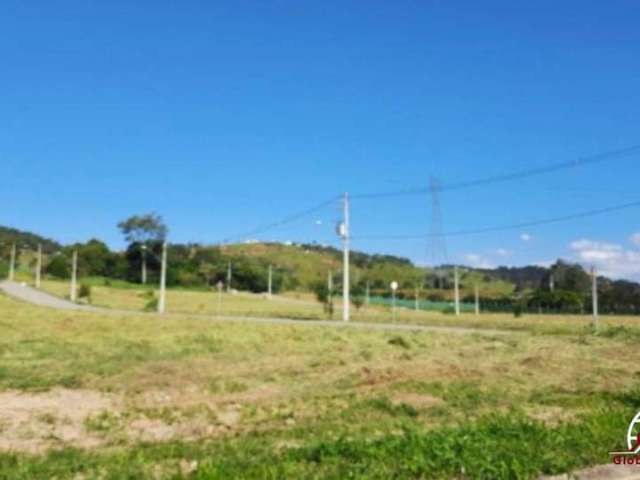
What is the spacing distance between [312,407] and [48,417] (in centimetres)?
424

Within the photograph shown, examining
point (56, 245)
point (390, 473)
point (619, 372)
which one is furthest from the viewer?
point (56, 245)

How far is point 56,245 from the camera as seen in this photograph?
17575 cm

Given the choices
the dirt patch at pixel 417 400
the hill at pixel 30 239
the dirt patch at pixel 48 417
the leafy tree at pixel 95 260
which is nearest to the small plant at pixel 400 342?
the dirt patch at pixel 417 400

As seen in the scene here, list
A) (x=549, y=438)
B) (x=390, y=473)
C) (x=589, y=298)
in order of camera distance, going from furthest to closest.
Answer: (x=589, y=298) < (x=549, y=438) < (x=390, y=473)

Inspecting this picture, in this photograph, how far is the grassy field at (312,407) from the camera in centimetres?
707

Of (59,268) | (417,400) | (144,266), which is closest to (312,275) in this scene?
(144,266)

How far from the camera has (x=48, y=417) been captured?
456 inches

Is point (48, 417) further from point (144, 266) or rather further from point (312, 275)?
point (312, 275)

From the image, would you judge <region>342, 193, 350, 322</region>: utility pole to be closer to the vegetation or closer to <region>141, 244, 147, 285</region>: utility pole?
the vegetation

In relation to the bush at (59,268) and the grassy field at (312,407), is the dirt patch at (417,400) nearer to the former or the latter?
the grassy field at (312,407)

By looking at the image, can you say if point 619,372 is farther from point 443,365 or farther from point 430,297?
point 430,297

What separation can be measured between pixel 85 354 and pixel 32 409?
10.5 metres

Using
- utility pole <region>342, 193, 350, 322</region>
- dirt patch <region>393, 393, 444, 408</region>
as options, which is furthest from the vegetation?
dirt patch <region>393, 393, 444, 408</region>

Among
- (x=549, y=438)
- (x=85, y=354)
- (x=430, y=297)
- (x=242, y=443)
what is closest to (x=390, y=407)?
(x=242, y=443)
